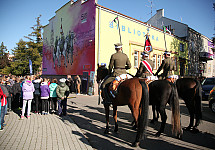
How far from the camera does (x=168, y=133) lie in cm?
505

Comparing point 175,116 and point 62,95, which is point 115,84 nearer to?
point 175,116

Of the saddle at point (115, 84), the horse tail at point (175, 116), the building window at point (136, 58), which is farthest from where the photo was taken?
the building window at point (136, 58)

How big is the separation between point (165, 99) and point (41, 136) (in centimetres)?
408

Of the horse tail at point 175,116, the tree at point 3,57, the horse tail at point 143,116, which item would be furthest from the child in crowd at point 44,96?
the tree at point 3,57

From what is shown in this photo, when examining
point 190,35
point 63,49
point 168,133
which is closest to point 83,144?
point 168,133

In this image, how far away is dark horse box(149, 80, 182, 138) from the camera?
446 centimetres

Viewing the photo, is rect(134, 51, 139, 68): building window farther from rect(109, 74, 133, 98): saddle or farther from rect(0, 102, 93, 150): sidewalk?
rect(109, 74, 133, 98): saddle

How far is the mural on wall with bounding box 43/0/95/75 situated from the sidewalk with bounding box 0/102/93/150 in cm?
1021

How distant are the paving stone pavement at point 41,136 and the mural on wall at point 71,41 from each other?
1021cm

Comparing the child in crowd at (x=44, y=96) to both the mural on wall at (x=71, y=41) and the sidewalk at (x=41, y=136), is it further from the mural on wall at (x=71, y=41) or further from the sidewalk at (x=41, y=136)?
the mural on wall at (x=71, y=41)

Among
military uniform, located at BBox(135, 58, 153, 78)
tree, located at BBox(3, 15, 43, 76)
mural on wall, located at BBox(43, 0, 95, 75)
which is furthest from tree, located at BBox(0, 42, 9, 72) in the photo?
military uniform, located at BBox(135, 58, 153, 78)

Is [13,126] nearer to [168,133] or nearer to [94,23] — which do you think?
[168,133]

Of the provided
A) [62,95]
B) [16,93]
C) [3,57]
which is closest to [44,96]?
[62,95]

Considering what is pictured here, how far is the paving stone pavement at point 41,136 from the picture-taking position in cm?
401
